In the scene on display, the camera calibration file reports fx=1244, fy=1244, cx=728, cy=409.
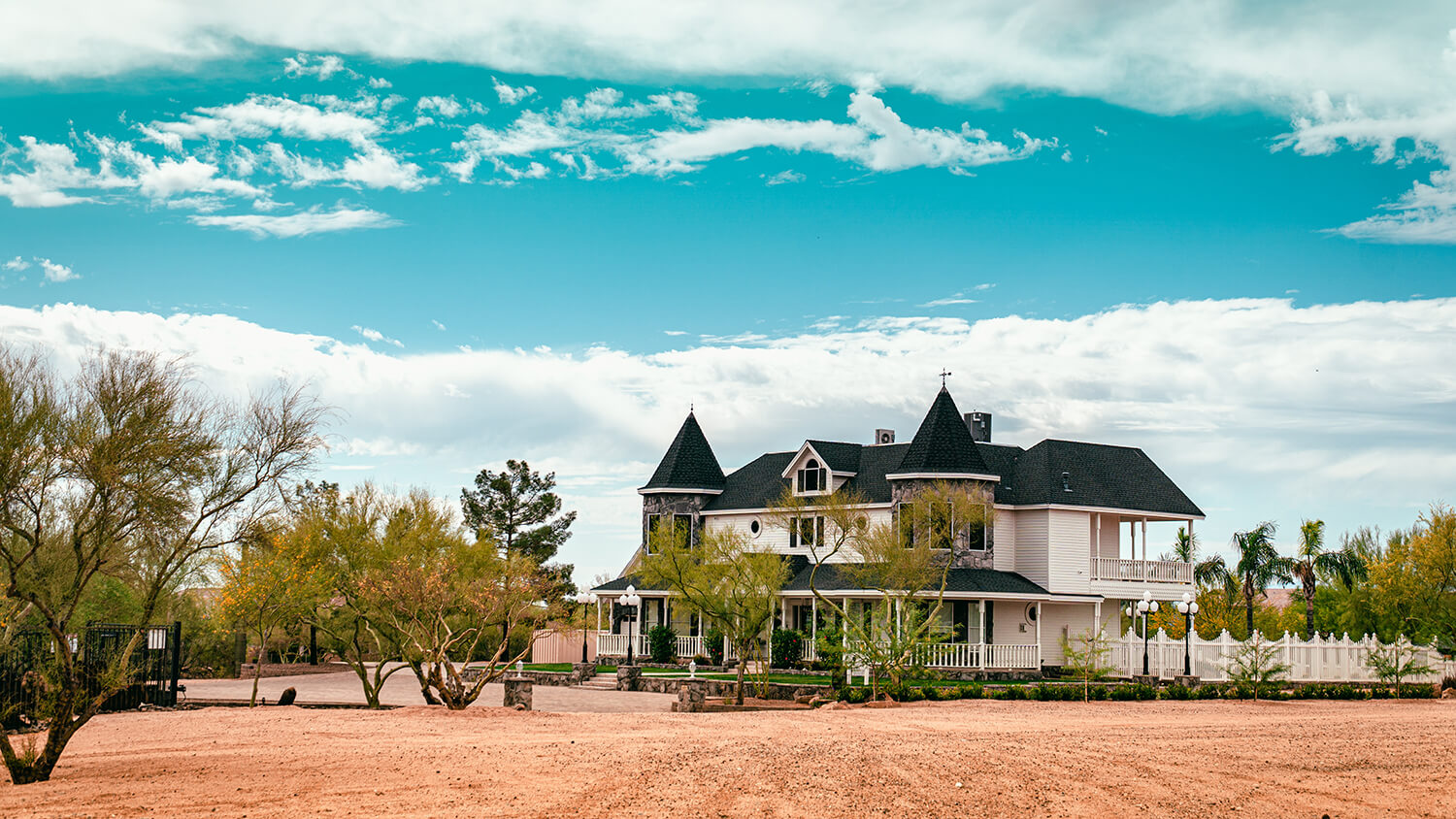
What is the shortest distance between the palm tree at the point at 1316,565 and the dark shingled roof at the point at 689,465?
80.3 ft

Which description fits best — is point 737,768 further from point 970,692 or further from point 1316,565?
point 1316,565

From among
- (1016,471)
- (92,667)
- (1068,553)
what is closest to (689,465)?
(1016,471)

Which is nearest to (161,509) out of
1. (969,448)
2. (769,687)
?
(769,687)

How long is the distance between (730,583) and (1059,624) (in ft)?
46.0

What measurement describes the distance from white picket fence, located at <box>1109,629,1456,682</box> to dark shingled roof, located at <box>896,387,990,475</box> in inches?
288

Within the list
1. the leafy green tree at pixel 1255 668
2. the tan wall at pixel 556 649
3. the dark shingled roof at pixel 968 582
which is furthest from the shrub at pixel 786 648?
the tan wall at pixel 556 649

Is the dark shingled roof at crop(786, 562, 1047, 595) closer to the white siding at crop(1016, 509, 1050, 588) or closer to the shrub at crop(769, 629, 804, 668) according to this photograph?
the white siding at crop(1016, 509, 1050, 588)

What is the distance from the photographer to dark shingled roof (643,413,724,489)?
4625 centimetres

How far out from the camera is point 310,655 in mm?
46188

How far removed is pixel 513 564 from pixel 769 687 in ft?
25.1

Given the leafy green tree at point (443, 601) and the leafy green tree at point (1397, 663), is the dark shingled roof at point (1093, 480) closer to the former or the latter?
the leafy green tree at point (1397, 663)

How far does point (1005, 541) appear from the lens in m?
41.0

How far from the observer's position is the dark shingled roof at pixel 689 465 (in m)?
46.2

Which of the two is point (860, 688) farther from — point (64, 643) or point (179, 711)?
point (64, 643)
